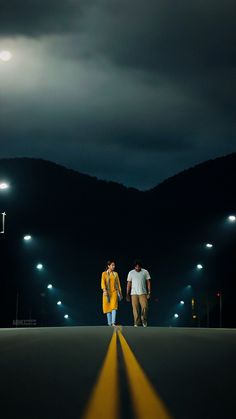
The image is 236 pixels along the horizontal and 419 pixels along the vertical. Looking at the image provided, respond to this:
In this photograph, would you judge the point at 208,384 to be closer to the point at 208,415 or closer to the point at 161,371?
the point at 161,371

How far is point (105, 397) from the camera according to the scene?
6824 mm

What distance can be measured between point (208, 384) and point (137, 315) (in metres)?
19.2

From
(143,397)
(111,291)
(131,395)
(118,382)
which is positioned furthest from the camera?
(111,291)

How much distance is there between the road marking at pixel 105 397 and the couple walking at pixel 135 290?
1630cm

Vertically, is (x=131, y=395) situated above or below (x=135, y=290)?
below

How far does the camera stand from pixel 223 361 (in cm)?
1049

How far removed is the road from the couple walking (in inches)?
504

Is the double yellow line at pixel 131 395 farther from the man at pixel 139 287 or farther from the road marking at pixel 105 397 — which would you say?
the man at pixel 139 287

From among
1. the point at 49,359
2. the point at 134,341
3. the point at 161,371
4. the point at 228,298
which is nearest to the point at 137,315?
the point at 134,341

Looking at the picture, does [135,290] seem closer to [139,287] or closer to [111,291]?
[139,287]

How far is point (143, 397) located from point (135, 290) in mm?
19743

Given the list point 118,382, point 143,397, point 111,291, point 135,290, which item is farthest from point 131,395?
point 111,291

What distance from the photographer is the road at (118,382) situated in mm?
6071

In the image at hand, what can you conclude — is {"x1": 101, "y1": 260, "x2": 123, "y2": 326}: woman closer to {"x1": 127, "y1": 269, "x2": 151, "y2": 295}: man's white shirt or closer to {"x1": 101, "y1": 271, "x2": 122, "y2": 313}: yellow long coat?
{"x1": 101, "y1": 271, "x2": 122, "y2": 313}: yellow long coat
